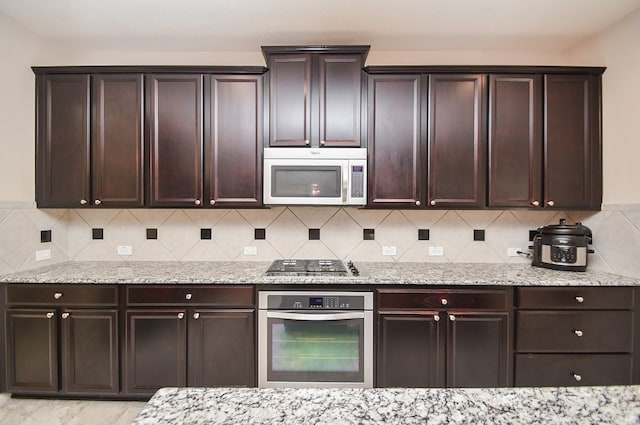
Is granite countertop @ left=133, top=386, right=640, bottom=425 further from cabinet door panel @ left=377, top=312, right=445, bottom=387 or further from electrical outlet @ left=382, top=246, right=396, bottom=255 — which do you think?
electrical outlet @ left=382, top=246, right=396, bottom=255

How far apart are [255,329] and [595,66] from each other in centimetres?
326

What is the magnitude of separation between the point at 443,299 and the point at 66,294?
8.59 ft

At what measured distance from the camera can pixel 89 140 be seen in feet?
7.18

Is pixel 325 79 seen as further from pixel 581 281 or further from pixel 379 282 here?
pixel 581 281

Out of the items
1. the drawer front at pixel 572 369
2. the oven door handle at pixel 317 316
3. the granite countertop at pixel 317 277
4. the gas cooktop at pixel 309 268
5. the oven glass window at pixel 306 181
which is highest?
the oven glass window at pixel 306 181

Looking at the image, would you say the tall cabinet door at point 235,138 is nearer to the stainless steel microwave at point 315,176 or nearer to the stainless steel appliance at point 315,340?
the stainless steel microwave at point 315,176

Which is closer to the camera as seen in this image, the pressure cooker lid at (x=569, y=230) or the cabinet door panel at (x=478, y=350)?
the cabinet door panel at (x=478, y=350)

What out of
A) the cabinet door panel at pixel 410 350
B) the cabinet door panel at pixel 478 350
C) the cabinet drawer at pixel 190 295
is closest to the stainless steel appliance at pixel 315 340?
the cabinet door panel at pixel 410 350

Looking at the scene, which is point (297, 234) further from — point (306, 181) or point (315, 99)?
point (315, 99)

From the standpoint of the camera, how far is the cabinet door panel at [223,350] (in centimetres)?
195

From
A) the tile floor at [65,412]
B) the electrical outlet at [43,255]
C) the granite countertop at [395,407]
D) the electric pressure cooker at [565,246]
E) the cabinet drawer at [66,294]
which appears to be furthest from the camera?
the electrical outlet at [43,255]

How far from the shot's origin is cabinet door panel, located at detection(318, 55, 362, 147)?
2164 millimetres

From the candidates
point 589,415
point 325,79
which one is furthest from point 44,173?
point 589,415

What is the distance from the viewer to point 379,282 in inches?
77.0
